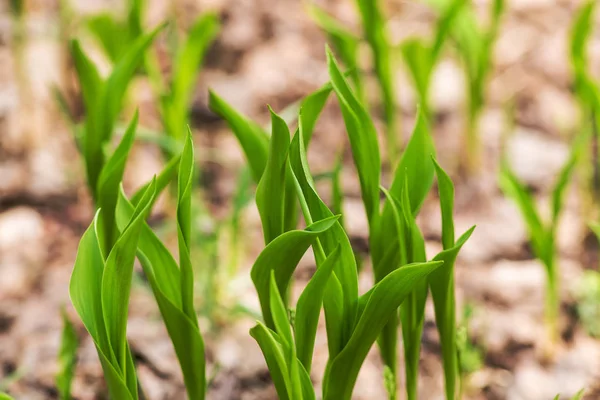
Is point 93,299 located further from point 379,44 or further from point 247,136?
point 379,44

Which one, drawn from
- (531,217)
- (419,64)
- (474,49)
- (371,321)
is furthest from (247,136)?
(474,49)

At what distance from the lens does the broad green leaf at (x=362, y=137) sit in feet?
2.83

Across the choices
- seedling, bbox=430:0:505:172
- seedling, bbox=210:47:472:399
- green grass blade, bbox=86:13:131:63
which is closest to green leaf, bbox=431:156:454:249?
seedling, bbox=210:47:472:399

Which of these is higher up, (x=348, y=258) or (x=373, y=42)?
(x=373, y=42)

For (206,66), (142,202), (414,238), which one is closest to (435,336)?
(414,238)

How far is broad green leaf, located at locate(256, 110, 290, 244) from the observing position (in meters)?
0.80

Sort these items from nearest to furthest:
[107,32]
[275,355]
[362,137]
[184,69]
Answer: [275,355], [362,137], [184,69], [107,32]

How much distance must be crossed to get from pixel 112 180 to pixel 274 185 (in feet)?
0.81

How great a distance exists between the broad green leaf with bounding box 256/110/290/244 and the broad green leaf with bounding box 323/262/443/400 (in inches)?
6.3

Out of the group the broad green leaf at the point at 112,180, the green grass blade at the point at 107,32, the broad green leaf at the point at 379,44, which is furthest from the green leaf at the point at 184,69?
the broad green leaf at the point at 112,180

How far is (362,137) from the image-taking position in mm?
883

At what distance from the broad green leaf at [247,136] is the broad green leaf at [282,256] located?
0.62ft

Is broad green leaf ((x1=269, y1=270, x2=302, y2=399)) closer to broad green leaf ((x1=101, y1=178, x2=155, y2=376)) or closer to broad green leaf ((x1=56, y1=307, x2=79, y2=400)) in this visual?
broad green leaf ((x1=101, y1=178, x2=155, y2=376))

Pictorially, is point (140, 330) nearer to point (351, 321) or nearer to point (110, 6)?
point (351, 321)
